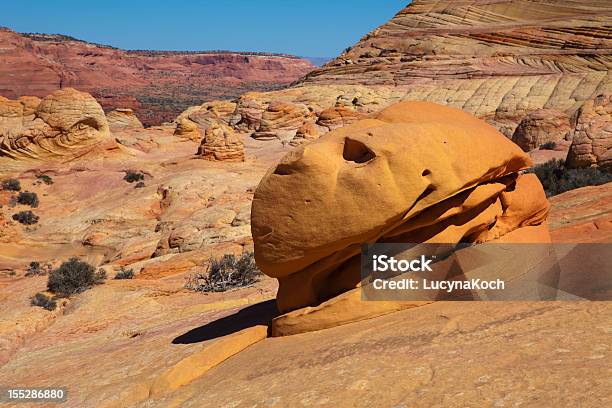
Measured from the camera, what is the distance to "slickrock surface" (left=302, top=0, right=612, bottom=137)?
36.4 m

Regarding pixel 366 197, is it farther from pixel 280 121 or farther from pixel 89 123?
pixel 280 121

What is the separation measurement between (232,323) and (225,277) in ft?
12.5

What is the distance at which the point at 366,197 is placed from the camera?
502cm

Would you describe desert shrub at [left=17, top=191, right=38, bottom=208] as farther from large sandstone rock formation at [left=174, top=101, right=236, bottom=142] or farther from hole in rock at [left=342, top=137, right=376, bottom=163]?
hole in rock at [left=342, top=137, right=376, bottom=163]

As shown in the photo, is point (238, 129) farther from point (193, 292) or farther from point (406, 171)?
point (406, 171)

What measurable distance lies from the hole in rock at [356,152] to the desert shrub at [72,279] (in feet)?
27.4

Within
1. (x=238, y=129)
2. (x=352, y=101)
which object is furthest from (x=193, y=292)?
(x=352, y=101)

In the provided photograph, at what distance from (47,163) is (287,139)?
14.3m

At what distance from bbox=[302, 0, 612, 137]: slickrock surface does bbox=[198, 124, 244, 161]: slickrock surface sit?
1405 centimetres

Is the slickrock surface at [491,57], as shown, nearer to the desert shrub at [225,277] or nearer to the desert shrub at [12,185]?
the desert shrub at [225,277]

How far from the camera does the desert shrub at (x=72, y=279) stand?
11.2 metres

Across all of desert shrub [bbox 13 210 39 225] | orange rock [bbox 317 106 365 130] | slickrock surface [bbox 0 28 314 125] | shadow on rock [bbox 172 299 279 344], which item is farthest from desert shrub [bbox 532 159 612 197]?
slickrock surface [bbox 0 28 314 125]

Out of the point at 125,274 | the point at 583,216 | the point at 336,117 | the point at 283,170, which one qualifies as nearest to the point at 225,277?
the point at 125,274

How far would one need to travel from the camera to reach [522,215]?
21.2ft
